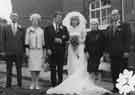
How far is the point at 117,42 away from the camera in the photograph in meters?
7.19

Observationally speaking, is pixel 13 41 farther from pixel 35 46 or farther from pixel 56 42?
pixel 56 42

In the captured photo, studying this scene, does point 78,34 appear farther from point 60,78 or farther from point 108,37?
point 60,78

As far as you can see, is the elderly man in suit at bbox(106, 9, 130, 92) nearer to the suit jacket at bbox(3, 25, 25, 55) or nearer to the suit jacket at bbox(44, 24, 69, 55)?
the suit jacket at bbox(44, 24, 69, 55)

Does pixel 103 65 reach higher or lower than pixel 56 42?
lower

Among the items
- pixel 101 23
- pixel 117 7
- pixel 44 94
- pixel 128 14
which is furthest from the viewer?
pixel 101 23

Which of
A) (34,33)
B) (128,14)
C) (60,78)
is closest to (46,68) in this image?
(60,78)

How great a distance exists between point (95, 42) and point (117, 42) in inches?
19.5

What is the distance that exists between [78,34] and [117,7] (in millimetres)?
3708

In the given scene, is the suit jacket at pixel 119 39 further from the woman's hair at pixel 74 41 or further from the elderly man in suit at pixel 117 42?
the woman's hair at pixel 74 41

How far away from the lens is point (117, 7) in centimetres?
1080

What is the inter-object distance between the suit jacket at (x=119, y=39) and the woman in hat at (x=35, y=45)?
67.0 inches

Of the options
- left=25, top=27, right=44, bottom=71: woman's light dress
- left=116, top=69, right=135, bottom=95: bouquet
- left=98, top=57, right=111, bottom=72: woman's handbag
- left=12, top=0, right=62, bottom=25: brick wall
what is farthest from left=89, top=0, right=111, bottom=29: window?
left=116, top=69, right=135, bottom=95: bouquet

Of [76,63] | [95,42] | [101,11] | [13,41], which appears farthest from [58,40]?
[101,11]

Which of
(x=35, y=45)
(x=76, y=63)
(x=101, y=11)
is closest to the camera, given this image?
(x=76, y=63)
